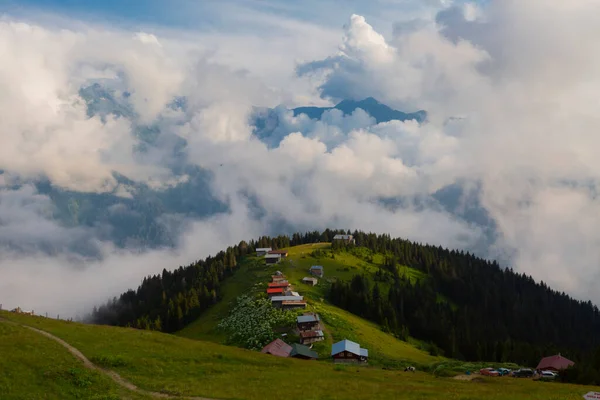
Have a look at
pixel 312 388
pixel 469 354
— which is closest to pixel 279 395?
pixel 312 388

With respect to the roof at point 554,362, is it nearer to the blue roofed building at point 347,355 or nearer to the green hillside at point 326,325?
the green hillside at point 326,325

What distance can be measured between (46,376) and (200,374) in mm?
15809

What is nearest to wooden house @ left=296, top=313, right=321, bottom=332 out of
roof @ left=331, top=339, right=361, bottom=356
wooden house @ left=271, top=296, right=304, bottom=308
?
wooden house @ left=271, top=296, right=304, bottom=308

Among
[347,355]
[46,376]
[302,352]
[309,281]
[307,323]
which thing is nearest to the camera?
[46,376]

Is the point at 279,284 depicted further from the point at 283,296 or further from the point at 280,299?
the point at 280,299

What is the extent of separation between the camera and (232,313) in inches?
5891

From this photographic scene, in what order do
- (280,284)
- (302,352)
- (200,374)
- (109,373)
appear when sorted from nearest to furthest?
(109,373)
(200,374)
(302,352)
(280,284)

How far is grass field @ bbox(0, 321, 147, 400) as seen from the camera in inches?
1677

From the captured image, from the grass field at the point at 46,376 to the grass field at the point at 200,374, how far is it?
0.28 feet

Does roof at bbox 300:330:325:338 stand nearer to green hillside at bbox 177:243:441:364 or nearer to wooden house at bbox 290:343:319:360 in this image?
green hillside at bbox 177:243:441:364

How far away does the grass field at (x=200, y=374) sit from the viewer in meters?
45.9

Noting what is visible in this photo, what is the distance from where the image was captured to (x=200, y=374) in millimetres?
55156

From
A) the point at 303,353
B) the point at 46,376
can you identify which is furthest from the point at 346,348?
the point at 46,376

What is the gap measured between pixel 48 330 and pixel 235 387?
31093mm
